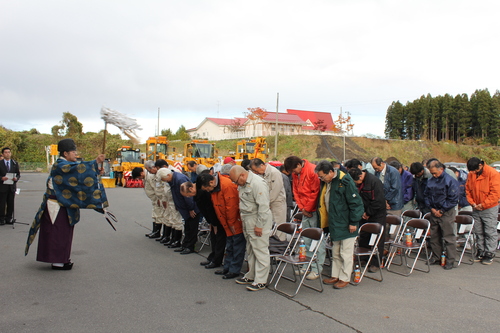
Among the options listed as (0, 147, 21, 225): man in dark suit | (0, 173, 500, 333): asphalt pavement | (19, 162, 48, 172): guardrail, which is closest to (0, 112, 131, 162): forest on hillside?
(19, 162, 48, 172): guardrail

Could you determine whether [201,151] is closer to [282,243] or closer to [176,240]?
[176,240]

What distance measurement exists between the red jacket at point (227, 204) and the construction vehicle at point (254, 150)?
21547 mm

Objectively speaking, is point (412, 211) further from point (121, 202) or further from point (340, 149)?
point (340, 149)

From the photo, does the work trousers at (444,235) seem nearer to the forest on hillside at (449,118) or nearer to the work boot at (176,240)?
the work boot at (176,240)

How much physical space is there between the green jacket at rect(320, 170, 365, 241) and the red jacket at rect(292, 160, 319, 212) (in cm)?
50

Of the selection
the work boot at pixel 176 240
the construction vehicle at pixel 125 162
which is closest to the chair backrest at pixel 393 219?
the work boot at pixel 176 240

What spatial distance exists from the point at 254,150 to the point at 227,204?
2337 centimetres

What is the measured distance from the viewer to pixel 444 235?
6574 millimetres

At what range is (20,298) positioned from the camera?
4.76 m

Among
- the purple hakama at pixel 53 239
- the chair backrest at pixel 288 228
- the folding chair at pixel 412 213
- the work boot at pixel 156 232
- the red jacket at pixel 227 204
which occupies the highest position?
the red jacket at pixel 227 204

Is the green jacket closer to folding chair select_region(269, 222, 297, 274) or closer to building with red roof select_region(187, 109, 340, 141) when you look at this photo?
folding chair select_region(269, 222, 297, 274)

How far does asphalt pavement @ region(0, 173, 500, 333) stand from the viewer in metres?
4.05

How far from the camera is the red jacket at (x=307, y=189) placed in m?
5.89

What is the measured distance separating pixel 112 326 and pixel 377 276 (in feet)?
13.3
